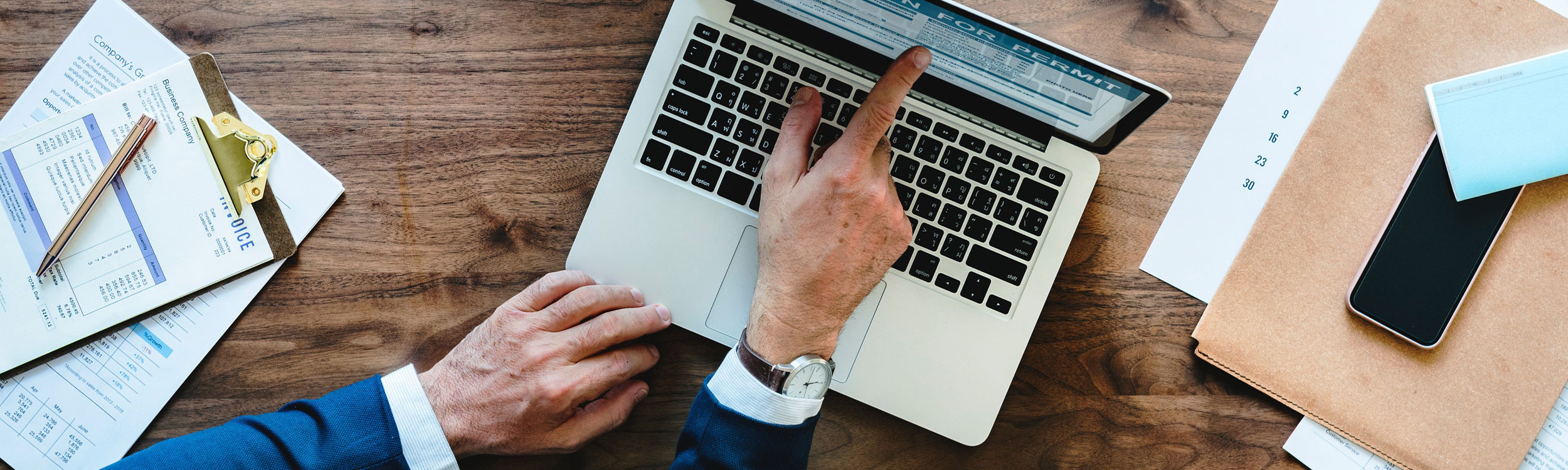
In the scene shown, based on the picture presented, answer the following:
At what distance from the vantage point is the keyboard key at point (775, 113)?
2.72 ft

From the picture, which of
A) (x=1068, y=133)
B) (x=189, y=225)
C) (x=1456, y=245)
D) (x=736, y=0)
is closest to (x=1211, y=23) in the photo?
(x=1068, y=133)

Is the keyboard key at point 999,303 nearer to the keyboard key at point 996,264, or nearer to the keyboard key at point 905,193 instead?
the keyboard key at point 996,264

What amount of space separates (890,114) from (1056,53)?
16 cm

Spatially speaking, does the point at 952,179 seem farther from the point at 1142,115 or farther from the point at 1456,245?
the point at 1456,245

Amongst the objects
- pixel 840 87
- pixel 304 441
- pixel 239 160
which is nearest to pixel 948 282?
pixel 840 87

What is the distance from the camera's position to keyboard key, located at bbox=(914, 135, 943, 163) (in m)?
0.84

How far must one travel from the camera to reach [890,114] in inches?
29.7

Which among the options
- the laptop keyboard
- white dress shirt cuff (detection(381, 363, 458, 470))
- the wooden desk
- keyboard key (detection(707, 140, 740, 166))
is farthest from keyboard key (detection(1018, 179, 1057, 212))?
white dress shirt cuff (detection(381, 363, 458, 470))

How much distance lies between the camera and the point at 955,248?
839mm

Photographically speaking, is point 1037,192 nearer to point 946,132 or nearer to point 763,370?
point 946,132

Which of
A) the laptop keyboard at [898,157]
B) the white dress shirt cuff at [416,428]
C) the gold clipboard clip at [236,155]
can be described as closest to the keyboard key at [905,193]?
the laptop keyboard at [898,157]

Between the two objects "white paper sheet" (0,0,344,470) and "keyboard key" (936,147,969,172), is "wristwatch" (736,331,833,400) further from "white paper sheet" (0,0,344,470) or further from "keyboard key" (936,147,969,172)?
"white paper sheet" (0,0,344,470)

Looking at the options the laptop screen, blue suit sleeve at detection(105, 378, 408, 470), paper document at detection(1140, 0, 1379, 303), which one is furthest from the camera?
paper document at detection(1140, 0, 1379, 303)

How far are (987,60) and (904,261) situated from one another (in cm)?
23
